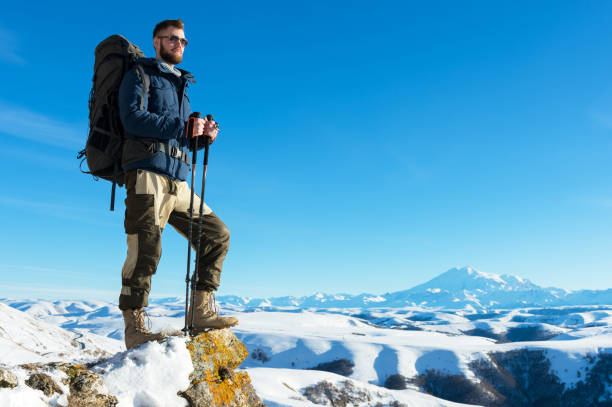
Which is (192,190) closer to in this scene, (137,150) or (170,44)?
(137,150)

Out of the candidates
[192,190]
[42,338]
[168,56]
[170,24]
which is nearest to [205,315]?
[192,190]

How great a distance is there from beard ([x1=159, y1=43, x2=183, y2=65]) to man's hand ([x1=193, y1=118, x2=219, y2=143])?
1.09m

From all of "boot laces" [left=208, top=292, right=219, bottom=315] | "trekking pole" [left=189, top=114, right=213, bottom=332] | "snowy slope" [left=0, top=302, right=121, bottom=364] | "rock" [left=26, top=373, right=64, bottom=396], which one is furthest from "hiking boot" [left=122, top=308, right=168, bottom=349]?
"snowy slope" [left=0, top=302, right=121, bottom=364]

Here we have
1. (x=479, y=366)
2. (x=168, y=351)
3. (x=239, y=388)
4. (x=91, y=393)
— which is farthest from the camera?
(x=479, y=366)

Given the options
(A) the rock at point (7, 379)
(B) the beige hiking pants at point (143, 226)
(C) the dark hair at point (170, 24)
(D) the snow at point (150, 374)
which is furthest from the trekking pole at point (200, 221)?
(A) the rock at point (7, 379)

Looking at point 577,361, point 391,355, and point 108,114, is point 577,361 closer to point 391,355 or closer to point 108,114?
point 391,355

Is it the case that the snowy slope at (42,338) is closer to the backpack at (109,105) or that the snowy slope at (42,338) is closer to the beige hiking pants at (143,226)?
the beige hiking pants at (143,226)

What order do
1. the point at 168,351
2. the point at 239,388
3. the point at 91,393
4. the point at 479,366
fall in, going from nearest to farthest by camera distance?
the point at 91,393 → the point at 168,351 → the point at 239,388 → the point at 479,366

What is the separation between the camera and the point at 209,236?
7.20m

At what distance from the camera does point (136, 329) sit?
20.8ft

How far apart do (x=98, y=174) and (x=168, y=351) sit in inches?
111

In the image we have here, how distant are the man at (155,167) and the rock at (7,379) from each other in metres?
2.02

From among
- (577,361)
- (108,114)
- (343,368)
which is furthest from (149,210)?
(577,361)

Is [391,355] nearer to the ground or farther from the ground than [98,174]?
nearer to the ground
